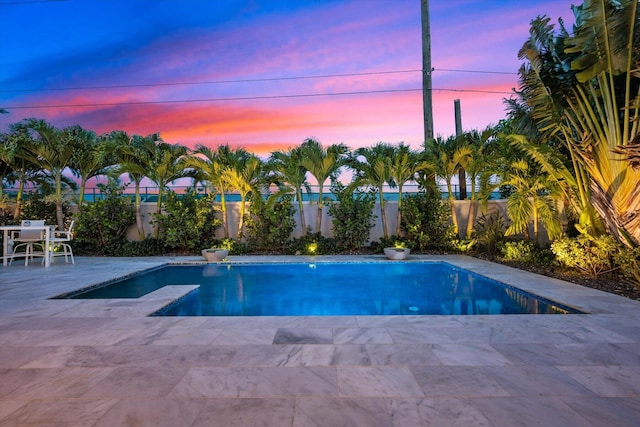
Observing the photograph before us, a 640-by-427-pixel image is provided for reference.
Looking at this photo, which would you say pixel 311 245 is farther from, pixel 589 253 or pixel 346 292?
pixel 589 253

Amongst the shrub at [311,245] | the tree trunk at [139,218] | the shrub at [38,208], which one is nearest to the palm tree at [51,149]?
→ the shrub at [38,208]

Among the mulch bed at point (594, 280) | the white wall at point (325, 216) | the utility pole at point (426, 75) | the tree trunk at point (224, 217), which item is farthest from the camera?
the white wall at point (325, 216)

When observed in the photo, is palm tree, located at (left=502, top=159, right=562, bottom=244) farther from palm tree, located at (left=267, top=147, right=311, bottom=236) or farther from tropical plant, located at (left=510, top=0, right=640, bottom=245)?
palm tree, located at (left=267, top=147, right=311, bottom=236)

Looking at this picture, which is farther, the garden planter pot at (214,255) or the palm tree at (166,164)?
the palm tree at (166,164)

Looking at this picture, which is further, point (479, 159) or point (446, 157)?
point (446, 157)

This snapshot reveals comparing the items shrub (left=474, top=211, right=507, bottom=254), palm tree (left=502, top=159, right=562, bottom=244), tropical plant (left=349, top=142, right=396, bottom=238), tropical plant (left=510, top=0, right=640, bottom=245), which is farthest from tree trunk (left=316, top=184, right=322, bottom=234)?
tropical plant (left=510, top=0, right=640, bottom=245)

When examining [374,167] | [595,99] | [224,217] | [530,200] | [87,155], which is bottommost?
[224,217]

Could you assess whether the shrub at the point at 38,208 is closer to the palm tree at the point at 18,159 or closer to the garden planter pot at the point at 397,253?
the palm tree at the point at 18,159

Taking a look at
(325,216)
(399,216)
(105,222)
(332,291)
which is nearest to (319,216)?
(325,216)

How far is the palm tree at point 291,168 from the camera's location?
11.8 m

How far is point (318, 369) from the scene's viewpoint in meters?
2.90

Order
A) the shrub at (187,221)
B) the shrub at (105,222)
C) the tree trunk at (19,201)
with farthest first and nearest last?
the shrub at (105,222), the shrub at (187,221), the tree trunk at (19,201)

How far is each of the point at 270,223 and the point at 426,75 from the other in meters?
7.76

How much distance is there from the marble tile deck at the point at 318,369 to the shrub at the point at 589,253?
Answer: 105 inches
